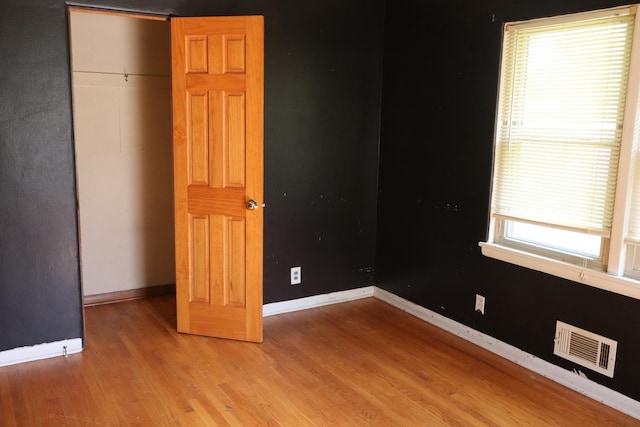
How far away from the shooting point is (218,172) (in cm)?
361

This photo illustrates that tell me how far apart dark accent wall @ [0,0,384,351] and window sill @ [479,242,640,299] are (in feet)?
4.13

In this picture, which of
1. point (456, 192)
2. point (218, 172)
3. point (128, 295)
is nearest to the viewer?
point (218, 172)

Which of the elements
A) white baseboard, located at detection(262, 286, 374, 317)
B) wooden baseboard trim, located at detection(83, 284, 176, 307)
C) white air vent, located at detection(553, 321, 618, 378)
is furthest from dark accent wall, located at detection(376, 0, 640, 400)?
wooden baseboard trim, located at detection(83, 284, 176, 307)

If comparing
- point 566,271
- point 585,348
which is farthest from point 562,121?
point 585,348

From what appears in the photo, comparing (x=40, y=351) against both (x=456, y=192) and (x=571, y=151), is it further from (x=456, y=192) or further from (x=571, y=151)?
(x=571, y=151)

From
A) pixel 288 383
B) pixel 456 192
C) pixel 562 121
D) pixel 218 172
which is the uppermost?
pixel 562 121

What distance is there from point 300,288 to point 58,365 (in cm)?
177

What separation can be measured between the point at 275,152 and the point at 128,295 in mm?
1719

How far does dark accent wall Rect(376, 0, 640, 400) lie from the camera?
3166 millimetres

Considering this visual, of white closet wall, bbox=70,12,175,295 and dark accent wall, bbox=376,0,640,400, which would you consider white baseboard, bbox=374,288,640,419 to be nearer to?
dark accent wall, bbox=376,0,640,400

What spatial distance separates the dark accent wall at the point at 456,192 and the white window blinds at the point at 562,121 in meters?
0.12

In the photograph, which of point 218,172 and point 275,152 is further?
point 275,152

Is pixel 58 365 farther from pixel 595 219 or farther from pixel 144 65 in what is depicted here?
pixel 595 219

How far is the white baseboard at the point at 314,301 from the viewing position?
4270mm
